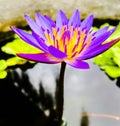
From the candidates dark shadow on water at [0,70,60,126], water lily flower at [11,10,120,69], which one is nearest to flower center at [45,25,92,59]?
water lily flower at [11,10,120,69]

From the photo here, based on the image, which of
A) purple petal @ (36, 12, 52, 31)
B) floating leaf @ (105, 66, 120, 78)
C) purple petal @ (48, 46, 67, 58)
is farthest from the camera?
floating leaf @ (105, 66, 120, 78)

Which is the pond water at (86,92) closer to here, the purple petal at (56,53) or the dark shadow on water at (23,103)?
the dark shadow on water at (23,103)

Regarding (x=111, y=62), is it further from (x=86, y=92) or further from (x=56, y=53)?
(x=56, y=53)

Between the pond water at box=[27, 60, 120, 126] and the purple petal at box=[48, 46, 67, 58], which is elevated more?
the purple petal at box=[48, 46, 67, 58]

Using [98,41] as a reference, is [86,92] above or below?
below

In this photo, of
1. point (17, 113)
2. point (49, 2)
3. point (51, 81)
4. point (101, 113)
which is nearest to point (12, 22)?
point (49, 2)

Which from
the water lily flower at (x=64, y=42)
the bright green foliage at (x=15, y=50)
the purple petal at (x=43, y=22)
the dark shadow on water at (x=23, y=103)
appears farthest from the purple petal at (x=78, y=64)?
the bright green foliage at (x=15, y=50)

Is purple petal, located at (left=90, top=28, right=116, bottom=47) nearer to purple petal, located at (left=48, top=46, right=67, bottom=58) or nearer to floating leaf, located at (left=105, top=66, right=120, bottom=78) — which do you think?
purple petal, located at (left=48, top=46, right=67, bottom=58)

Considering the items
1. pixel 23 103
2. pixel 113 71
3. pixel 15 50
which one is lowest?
pixel 23 103

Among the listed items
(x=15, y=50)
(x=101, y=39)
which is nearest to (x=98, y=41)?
(x=101, y=39)
